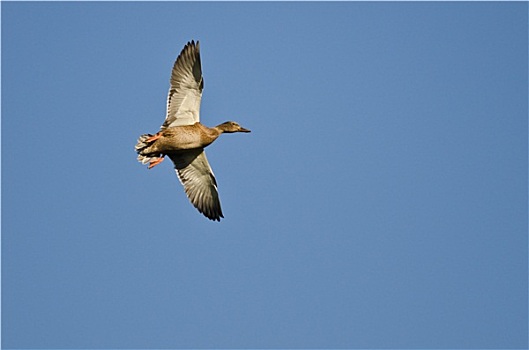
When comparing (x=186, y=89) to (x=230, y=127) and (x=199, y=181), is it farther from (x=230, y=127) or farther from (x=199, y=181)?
(x=199, y=181)

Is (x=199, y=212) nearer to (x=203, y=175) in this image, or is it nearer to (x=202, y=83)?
(x=203, y=175)

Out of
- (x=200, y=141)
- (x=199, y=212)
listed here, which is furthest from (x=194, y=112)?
(x=199, y=212)

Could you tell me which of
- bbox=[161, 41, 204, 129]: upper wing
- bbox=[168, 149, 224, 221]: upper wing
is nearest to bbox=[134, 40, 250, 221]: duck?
bbox=[161, 41, 204, 129]: upper wing

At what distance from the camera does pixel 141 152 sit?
2047 cm

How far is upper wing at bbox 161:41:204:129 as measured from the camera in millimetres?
20422

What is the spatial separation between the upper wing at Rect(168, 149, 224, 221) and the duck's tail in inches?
26.5

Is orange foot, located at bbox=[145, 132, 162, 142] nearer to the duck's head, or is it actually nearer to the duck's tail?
the duck's tail

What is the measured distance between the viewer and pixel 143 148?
20469mm

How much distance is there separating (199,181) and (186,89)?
2308 mm

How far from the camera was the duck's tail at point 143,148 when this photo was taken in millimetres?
20422

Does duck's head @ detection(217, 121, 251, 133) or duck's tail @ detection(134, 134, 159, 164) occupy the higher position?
duck's head @ detection(217, 121, 251, 133)

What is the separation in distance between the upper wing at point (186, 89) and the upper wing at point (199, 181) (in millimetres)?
923

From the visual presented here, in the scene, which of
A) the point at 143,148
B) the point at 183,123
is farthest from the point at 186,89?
the point at 143,148

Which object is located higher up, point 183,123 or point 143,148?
point 183,123
